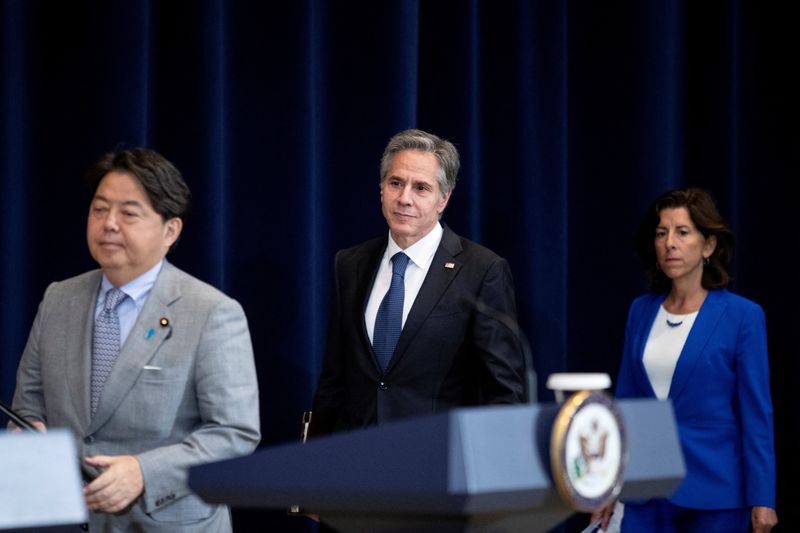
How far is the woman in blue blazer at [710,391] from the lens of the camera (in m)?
3.16

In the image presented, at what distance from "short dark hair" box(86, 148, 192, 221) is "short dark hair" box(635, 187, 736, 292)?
1643 mm

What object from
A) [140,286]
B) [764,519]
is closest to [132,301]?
[140,286]

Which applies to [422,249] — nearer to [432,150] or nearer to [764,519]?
[432,150]

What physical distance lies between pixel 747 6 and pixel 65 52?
233cm

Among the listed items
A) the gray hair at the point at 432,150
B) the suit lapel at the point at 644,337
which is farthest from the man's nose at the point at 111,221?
the suit lapel at the point at 644,337

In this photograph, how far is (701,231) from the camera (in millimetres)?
3387

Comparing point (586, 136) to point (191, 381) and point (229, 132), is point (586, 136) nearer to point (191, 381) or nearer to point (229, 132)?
point (229, 132)

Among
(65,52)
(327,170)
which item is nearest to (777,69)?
(327,170)

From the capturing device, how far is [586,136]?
4016 mm

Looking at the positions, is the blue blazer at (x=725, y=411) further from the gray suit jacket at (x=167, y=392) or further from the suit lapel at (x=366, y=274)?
the gray suit jacket at (x=167, y=392)

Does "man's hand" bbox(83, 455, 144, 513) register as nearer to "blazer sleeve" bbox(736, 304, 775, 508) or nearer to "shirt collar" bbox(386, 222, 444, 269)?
"shirt collar" bbox(386, 222, 444, 269)

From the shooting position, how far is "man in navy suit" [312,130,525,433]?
2.85 metres

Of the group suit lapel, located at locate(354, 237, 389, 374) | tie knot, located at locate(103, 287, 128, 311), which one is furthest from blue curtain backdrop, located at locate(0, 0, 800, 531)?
tie knot, located at locate(103, 287, 128, 311)

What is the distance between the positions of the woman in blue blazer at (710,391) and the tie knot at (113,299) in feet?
5.30
